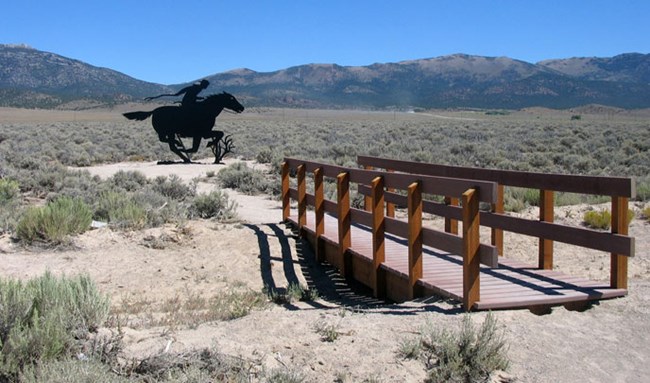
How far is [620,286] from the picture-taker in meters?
5.75

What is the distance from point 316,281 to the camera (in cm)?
830

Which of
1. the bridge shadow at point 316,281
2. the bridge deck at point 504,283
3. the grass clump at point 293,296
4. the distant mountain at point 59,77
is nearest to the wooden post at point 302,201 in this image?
the bridge shadow at point 316,281

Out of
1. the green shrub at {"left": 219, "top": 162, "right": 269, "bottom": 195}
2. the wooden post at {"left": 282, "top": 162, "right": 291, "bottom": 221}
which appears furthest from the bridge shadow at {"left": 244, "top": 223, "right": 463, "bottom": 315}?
the green shrub at {"left": 219, "top": 162, "right": 269, "bottom": 195}

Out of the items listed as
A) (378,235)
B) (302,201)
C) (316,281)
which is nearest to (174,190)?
(302,201)

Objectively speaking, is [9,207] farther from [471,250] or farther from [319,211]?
[471,250]

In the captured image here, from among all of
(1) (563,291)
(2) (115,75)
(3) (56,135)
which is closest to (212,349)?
(1) (563,291)

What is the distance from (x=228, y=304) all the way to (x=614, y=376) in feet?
12.6

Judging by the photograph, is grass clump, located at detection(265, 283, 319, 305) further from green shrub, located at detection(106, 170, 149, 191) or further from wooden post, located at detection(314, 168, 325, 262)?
green shrub, located at detection(106, 170, 149, 191)

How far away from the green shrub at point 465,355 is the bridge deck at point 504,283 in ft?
3.24

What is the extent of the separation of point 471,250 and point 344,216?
2.92 meters

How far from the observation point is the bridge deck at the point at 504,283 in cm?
536

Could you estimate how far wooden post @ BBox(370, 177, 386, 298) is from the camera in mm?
6812

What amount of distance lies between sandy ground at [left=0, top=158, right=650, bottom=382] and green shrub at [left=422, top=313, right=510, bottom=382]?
0.38 ft

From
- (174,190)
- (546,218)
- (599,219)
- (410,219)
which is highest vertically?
(410,219)
